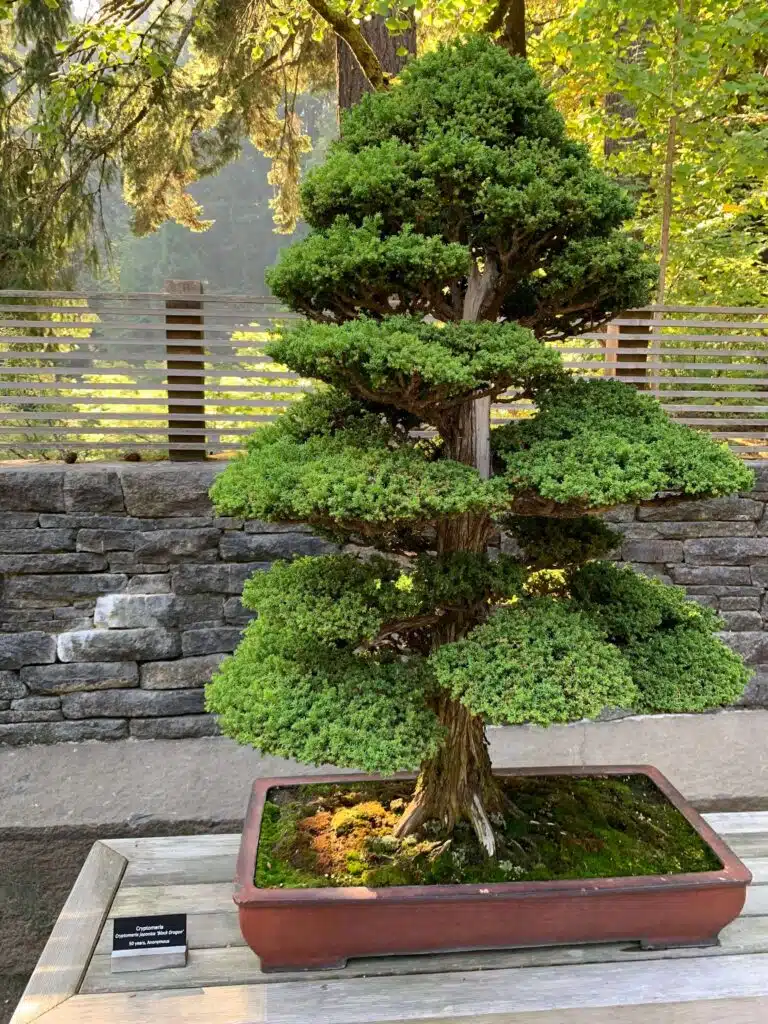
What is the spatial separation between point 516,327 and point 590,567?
56 cm

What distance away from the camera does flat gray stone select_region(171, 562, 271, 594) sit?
2.95 metres

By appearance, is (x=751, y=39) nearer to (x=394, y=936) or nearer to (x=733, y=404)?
(x=733, y=404)

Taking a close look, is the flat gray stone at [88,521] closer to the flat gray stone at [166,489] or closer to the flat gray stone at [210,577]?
the flat gray stone at [166,489]

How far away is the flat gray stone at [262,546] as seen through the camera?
9.72 feet

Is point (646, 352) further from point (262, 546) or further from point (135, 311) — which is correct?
point (135, 311)

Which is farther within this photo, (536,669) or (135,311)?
(135,311)

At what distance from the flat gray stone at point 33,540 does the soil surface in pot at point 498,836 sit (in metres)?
1.61

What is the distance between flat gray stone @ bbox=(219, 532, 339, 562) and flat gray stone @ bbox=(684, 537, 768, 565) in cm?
153

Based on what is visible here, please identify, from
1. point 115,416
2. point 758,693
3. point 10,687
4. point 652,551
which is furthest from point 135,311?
point 758,693

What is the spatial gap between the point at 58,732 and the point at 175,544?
873mm

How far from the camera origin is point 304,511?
1.20 meters

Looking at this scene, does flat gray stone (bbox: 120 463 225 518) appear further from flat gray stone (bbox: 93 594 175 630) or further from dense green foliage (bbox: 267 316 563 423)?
dense green foliage (bbox: 267 316 563 423)

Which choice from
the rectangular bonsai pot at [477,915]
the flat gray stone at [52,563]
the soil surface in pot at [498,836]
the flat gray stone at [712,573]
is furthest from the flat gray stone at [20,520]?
the flat gray stone at [712,573]

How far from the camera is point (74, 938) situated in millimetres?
1401
